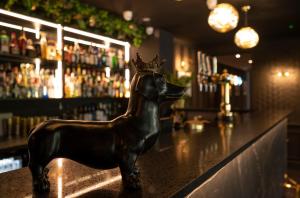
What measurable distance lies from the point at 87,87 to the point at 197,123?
1955mm

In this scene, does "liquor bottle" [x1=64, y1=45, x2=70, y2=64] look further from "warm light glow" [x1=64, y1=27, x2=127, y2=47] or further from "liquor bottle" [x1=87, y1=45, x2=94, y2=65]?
"liquor bottle" [x1=87, y1=45, x2=94, y2=65]

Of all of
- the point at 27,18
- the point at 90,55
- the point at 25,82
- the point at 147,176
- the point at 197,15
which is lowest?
the point at 147,176

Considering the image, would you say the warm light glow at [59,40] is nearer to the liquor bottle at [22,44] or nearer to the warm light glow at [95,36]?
the warm light glow at [95,36]

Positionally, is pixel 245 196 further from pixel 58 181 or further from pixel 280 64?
pixel 280 64

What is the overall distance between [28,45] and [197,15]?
8.90 feet

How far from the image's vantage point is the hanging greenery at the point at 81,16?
10.4 feet

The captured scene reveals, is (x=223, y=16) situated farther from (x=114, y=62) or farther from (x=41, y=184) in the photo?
(x=41, y=184)

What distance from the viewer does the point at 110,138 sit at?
2.31 feet

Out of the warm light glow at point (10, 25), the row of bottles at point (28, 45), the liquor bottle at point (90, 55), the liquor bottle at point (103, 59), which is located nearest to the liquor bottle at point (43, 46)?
the row of bottles at point (28, 45)

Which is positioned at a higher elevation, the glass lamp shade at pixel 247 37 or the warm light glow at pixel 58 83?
the glass lamp shade at pixel 247 37

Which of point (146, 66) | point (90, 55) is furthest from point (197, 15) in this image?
point (146, 66)

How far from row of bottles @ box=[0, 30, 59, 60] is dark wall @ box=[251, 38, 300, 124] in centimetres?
549

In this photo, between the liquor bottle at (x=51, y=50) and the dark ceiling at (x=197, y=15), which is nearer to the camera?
the liquor bottle at (x=51, y=50)

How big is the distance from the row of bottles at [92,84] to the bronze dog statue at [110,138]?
305 centimetres
